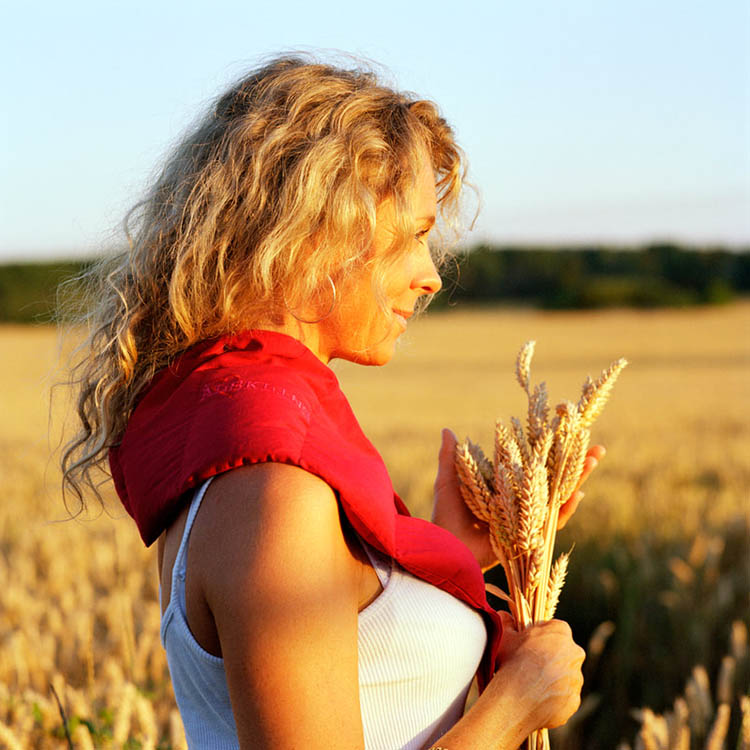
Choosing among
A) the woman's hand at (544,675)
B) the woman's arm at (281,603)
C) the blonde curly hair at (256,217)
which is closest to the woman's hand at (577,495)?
the woman's hand at (544,675)

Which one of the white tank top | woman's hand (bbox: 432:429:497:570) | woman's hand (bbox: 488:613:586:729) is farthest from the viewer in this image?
woman's hand (bbox: 432:429:497:570)

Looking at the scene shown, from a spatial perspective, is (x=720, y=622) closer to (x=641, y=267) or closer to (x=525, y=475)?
(x=525, y=475)

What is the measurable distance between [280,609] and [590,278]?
35.6m

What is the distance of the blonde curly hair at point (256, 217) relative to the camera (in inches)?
57.9

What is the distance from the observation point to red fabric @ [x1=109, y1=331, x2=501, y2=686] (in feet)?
3.98

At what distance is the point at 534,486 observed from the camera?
1545mm

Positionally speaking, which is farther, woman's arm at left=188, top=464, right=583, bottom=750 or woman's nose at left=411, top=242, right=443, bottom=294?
woman's nose at left=411, top=242, right=443, bottom=294

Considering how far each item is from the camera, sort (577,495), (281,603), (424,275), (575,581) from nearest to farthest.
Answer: (281,603), (424,275), (577,495), (575,581)

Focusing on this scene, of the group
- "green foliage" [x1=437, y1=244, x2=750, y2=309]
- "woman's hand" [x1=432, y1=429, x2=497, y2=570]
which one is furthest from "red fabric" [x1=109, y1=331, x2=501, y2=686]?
"green foliage" [x1=437, y1=244, x2=750, y2=309]

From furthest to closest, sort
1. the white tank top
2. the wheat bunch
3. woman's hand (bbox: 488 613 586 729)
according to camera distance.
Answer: the wheat bunch < woman's hand (bbox: 488 613 586 729) < the white tank top

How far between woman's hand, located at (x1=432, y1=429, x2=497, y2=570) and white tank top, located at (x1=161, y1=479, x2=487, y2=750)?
1.39ft

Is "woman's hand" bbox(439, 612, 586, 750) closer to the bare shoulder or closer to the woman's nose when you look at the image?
the bare shoulder

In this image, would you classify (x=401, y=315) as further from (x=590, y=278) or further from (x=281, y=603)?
(x=590, y=278)

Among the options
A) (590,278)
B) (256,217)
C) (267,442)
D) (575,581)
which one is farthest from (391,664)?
(590,278)
